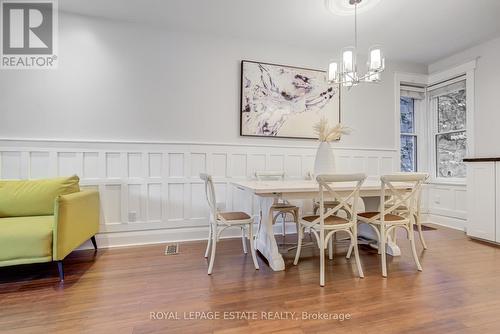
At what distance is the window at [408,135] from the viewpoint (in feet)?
14.1

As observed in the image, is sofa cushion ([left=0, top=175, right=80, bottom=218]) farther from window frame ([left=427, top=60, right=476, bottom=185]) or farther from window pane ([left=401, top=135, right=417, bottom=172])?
window frame ([left=427, top=60, right=476, bottom=185])

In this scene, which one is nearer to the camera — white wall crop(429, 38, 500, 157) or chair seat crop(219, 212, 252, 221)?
chair seat crop(219, 212, 252, 221)

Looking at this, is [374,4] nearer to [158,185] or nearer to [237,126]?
[237,126]

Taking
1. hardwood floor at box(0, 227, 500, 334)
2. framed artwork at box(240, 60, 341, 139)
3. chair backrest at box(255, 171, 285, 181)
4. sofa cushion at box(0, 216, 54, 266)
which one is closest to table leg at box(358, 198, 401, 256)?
hardwood floor at box(0, 227, 500, 334)

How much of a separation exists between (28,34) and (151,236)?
8.47 feet

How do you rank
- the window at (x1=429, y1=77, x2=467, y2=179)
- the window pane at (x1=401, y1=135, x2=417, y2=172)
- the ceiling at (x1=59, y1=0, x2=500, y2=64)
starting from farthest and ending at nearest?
the window pane at (x1=401, y1=135, x2=417, y2=172)
the window at (x1=429, y1=77, x2=467, y2=179)
the ceiling at (x1=59, y1=0, x2=500, y2=64)

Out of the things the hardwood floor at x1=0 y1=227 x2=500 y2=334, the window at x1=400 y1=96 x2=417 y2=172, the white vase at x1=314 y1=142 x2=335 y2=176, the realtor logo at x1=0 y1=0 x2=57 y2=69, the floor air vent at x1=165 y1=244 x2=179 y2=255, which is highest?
the realtor logo at x1=0 y1=0 x2=57 y2=69

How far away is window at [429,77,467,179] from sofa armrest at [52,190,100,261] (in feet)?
16.4

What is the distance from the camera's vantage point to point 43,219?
2.19 m

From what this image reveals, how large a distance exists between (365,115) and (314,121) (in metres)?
0.91

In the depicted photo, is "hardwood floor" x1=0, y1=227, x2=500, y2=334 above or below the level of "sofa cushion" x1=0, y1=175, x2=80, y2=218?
below

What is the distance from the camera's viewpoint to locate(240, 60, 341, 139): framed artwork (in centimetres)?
335

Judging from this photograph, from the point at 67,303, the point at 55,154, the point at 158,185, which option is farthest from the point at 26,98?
the point at 67,303

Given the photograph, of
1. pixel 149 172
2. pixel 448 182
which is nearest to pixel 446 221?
pixel 448 182
